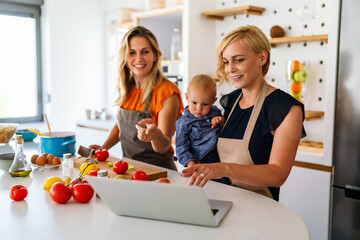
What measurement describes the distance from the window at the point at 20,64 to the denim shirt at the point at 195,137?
3299 mm

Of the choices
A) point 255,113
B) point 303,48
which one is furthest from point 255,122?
point 303,48

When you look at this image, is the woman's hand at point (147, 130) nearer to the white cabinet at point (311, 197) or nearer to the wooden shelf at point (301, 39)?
the white cabinet at point (311, 197)

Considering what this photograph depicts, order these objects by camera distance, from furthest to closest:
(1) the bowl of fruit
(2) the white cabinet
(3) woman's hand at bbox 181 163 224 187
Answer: (1) the bowl of fruit → (2) the white cabinet → (3) woman's hand at bbox 181 163 224 187

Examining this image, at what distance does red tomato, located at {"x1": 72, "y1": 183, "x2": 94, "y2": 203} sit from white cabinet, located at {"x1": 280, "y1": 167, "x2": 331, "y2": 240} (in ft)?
5.22

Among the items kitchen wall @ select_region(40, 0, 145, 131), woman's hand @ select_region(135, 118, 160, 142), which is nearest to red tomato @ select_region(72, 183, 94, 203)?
woman's hand @ select_region(135, 118, 160, 142)

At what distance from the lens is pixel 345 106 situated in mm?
2225

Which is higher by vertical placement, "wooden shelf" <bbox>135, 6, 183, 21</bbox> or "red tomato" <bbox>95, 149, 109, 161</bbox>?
"wooden shelf" <bbox>135, 6, 183, 21</bbox>

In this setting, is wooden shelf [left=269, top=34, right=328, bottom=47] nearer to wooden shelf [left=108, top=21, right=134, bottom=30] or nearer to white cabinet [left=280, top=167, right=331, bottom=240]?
white cabinet [left=280, top=167, right=331, bottom=240]

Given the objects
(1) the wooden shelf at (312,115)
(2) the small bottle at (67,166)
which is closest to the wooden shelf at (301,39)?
(1) the wooden shelf at (312,115)

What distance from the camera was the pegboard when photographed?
2779 mm

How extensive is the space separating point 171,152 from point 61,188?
38.7 inches

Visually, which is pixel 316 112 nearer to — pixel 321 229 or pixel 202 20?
pixel 321 229

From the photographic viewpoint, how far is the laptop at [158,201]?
100cm

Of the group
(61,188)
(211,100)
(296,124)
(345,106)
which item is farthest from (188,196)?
(345,106)
